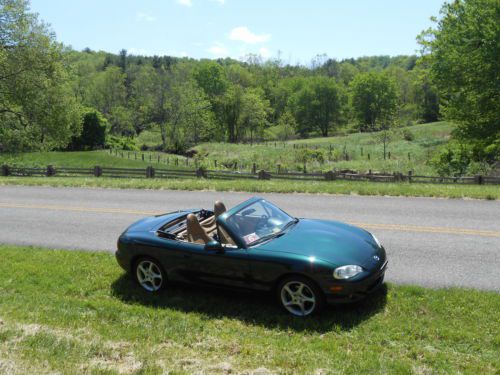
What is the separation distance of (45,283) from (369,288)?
18.6 ft

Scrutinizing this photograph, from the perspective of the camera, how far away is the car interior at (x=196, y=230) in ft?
22.5

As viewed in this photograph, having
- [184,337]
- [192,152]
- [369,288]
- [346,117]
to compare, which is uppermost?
[346,117]

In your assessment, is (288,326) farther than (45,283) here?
No

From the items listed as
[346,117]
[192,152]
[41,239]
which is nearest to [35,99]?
[41,239]

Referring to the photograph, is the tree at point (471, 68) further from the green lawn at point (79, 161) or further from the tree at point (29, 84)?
the green lawn at point (79, 161)

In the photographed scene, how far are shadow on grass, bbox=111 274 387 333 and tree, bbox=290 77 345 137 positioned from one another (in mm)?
96302

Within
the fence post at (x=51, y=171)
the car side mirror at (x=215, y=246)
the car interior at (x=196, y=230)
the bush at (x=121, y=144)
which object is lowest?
the car side mirror at (x=215, y=246)

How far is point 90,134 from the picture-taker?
6956cm

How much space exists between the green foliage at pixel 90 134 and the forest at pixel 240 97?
0.16 m

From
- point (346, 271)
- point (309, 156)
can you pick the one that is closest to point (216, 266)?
point (346, 271)

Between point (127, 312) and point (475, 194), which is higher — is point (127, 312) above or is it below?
below

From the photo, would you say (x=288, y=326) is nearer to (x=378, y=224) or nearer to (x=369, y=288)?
(x=369, y=288)

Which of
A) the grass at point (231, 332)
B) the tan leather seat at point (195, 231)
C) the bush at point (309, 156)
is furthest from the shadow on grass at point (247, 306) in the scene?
the bush at point (309, 156)

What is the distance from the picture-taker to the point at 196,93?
78625mm
